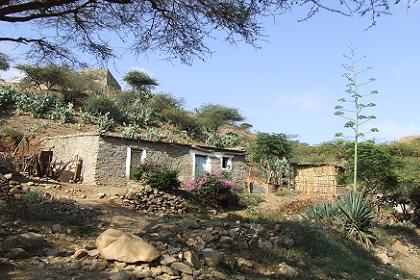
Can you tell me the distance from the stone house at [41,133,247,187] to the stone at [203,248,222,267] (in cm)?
1449

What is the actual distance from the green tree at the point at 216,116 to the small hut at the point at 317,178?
1585 centimetres

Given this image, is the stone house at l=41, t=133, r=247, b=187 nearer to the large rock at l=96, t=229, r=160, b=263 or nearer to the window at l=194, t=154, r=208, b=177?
the window at l=194, t=154, r=208, b=177

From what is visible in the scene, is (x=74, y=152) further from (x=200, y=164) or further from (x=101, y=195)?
(x=101, y=195)

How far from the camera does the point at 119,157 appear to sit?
22.6m

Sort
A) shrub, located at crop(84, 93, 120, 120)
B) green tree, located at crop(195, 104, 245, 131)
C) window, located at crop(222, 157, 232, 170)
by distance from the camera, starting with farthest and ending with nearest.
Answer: green tree, located at crop(195, 104, 245, 131), shrub, located at crop(84, 93, 120, 120), window, located at crop(222, 157, 232, 170)

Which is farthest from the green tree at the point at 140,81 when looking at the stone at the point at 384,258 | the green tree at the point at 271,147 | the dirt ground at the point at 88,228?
the stone at the point at 384,258

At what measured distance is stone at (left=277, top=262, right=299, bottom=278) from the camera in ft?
28.1

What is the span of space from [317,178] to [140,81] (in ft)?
71.9

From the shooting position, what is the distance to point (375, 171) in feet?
72.0

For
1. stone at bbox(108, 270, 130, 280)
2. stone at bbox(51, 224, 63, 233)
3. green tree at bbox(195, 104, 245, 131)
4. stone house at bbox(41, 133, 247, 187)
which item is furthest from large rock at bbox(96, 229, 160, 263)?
green tree at bbox(195, 104, 245, 131)

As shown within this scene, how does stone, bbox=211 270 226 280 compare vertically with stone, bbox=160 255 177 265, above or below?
below

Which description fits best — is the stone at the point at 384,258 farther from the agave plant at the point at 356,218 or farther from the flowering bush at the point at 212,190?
the flowering bush at the point at 212,190

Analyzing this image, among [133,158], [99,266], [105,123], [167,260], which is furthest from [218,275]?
[105,123]

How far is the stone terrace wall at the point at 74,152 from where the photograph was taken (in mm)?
22172
